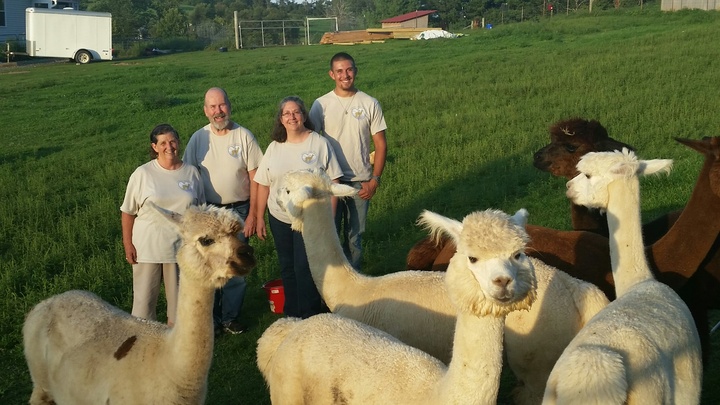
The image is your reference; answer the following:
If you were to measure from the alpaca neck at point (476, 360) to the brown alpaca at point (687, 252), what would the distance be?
2101mm

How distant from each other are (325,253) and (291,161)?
99cm

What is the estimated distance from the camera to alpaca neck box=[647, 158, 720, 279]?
18.4ft

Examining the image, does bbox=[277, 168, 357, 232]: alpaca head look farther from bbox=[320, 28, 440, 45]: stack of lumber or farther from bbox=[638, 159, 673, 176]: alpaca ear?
bbox=[320, 28, 440, 45]: stack of lumber

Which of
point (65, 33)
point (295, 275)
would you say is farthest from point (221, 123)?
point (65, 33)

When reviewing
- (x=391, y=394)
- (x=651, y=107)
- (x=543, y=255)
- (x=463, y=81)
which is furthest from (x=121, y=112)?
(x=391, y=394)

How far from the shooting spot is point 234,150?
22.7 feet

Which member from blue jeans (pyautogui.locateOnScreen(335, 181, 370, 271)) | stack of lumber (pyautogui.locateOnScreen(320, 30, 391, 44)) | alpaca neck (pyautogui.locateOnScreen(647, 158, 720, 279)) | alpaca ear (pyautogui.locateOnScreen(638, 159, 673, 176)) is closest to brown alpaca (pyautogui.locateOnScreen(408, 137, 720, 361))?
alpaca neck (pyautogui.locateOnScreen(647, 158, 720, 279))

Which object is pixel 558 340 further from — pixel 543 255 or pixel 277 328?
pixel 277 328

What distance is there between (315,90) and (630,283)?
66.1 feet

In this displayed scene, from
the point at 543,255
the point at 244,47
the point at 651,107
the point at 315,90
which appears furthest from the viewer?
the point at 244,47

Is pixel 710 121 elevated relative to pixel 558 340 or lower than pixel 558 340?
elevated

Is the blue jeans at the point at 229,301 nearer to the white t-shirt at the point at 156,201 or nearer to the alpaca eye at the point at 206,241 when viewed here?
the white t-shirt at the point at 156,201

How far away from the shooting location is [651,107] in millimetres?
16172

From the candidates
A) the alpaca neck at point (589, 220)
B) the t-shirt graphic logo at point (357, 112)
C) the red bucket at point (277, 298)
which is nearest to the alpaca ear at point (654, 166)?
the alpaca neck at point (589, 220)
